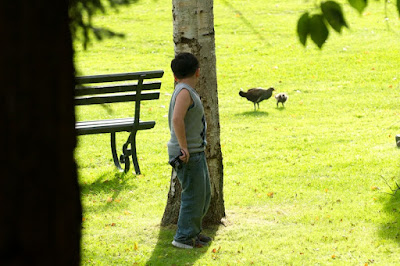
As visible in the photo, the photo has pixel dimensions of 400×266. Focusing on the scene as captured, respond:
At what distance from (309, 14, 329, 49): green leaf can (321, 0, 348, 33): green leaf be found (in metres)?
0.03

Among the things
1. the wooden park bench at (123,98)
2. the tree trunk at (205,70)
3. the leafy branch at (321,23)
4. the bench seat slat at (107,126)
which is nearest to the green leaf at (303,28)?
the leafy branch at (321,23)

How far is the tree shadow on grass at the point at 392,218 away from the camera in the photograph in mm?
6043

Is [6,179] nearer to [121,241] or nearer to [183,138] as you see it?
[183,138]

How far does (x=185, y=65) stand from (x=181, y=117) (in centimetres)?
43

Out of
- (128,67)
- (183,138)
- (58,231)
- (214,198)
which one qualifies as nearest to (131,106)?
(128,67)

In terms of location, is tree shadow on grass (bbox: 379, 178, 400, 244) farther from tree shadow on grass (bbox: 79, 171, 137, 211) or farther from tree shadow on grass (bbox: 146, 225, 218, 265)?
tree shadow on grass (bbox: 79, 171, 137, 211)

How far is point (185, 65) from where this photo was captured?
5602 millimetres

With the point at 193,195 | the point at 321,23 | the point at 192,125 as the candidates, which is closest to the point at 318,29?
the point at 321,23

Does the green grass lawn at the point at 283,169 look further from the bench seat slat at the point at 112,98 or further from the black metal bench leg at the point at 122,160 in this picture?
the bench seat slat at the point at 112,98

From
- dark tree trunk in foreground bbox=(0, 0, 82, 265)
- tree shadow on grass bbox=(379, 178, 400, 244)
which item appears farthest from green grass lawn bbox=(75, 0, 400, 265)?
dark tree trunk in foreground bbox=(0, 0, 82, 265)

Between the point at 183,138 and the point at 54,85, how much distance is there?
12.4ft

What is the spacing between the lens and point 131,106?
14.2 m

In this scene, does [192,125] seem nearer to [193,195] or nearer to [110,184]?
[193,195]

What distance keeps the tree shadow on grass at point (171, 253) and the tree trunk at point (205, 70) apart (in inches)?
11.0
